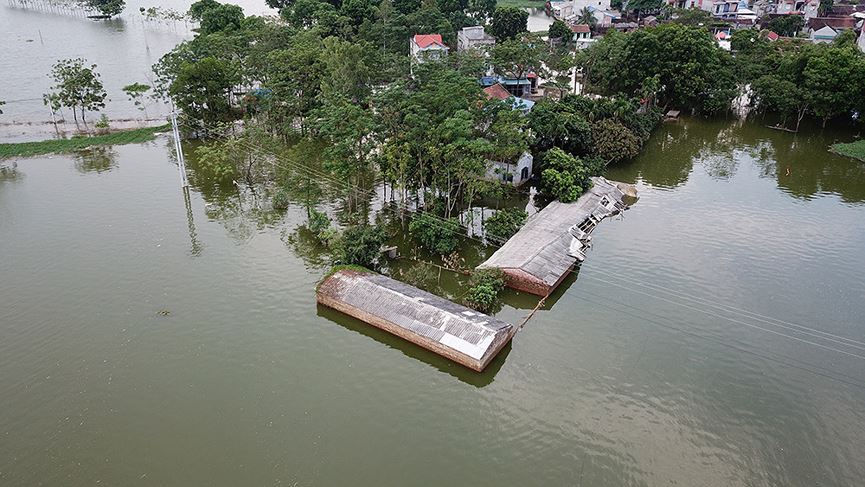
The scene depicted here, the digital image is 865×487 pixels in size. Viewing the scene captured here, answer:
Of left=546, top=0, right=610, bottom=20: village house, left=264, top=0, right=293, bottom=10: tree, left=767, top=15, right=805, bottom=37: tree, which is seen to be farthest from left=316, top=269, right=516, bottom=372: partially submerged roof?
left=546, top=0, right=610, bottom=20: village house

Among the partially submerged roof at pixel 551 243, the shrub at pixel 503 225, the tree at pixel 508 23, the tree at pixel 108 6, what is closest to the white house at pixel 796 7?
the tree at pixel 508 23

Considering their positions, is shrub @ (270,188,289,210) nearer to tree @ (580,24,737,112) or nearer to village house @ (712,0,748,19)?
tree @ (580,24,737,112)

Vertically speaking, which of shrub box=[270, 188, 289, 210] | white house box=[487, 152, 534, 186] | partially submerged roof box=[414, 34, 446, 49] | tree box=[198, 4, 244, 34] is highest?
tree box=[198, 4, 244, 34]

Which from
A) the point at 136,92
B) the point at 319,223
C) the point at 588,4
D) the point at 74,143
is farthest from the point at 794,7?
the point at 74,143

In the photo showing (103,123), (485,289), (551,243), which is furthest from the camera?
(103,123)

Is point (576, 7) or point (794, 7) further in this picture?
point (576, 7)

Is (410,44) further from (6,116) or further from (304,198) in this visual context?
(6,116)

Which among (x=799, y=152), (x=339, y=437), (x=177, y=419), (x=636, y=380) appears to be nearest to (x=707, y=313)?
(x=636, y=380)

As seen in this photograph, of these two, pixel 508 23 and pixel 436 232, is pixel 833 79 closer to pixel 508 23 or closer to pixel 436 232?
pixel 436 232
